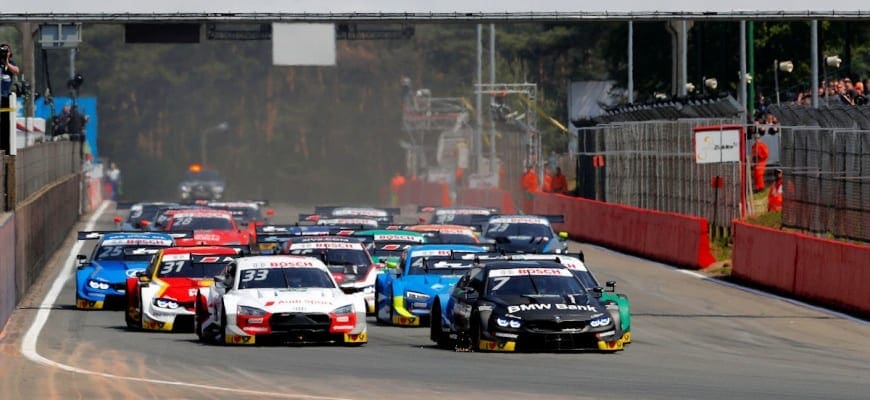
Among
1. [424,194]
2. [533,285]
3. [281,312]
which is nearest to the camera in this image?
[533,285]

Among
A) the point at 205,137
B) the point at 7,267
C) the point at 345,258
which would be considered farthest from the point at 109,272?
the point at 205,137

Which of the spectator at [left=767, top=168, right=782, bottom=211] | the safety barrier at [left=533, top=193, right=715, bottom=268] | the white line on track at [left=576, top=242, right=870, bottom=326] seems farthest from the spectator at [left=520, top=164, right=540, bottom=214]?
the spectator at [left=767, top=168, right=782, bottom=211]

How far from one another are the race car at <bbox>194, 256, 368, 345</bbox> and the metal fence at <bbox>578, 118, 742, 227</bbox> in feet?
56.6

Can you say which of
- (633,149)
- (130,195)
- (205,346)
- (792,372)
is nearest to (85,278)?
(205,346)

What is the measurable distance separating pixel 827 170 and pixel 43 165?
1892 centimetres

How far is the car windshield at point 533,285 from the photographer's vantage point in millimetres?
19859

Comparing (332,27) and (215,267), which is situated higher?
(332,27)

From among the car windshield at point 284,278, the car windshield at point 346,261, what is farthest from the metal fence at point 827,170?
the car windshield at point 284,278

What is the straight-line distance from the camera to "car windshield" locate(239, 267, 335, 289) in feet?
69.2

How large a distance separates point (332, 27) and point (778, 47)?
102 feet

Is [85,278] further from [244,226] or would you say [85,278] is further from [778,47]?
[778,47]

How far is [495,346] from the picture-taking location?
1945cm

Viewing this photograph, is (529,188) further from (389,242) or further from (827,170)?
(827,170)

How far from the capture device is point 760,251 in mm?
31828
